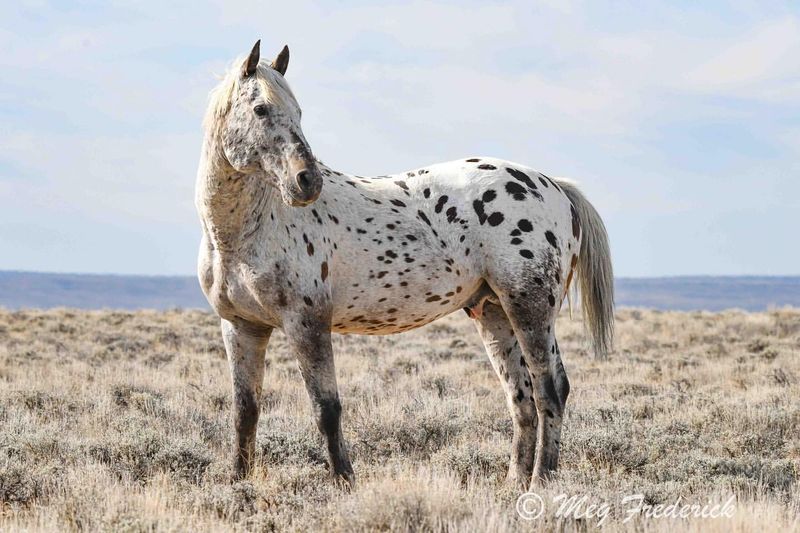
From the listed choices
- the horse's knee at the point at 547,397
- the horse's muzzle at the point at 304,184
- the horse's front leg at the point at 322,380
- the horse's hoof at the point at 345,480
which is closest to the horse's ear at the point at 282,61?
the horse's muzzle at the point at 304,184

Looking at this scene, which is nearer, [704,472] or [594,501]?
[594,501]

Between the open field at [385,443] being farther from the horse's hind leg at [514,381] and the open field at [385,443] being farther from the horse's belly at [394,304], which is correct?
the horse's belly at [394,304]

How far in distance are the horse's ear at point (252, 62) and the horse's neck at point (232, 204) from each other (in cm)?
53

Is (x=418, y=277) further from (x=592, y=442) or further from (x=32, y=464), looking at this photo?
(x=32, y=464)

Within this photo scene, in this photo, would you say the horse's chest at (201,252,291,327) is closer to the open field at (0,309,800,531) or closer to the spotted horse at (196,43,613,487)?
the spotted horse at (196,43,613,487)

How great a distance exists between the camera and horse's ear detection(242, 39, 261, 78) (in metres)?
5.41

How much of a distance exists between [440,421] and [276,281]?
260cm

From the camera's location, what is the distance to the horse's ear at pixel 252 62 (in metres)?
5.41

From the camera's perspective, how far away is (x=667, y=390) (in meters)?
10.3

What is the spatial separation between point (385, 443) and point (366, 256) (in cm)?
179

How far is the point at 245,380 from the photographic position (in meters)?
6.11

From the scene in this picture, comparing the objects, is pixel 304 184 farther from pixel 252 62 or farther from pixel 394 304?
pixel 394 304

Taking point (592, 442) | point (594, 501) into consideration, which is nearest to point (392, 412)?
point (592, 442)

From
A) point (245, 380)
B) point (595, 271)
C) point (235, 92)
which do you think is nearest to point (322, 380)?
point (245, 380)
